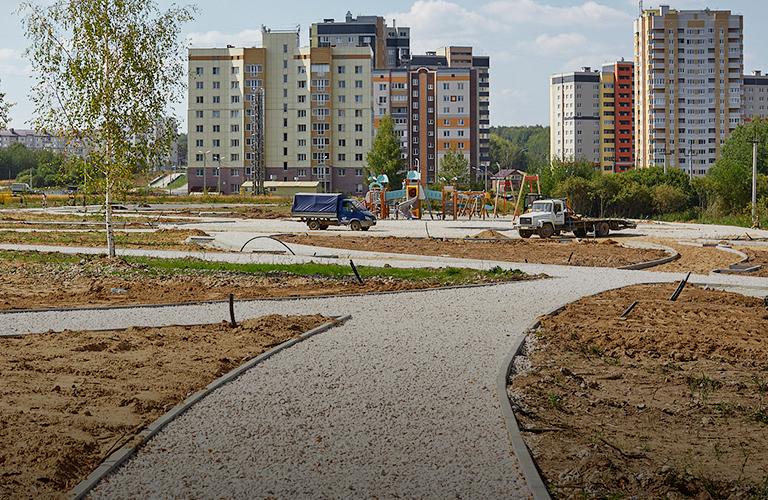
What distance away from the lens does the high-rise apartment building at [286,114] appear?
107875mm

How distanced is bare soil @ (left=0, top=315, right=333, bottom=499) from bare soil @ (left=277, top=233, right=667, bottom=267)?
13077 mm

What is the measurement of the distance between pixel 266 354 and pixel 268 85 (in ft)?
337

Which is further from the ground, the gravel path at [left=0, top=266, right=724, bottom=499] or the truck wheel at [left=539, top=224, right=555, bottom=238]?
the truck wheel at [left=539, top=224, right=555, bottom=238]

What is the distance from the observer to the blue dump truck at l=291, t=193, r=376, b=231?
41.3 meters

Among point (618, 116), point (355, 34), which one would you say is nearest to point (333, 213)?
point (355, 34)

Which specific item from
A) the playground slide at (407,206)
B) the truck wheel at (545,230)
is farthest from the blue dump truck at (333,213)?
the playground slide at (407,206)

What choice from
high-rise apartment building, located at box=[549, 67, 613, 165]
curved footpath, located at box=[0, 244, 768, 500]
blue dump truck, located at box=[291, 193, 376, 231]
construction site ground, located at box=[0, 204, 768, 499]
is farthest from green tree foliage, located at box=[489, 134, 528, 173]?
curved footpath, located at box=[0, 244, 768, 500]

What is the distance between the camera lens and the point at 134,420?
6770mm

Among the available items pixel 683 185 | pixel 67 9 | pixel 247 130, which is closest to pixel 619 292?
pixel 67 9

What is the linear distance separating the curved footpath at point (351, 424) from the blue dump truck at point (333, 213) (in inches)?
1144

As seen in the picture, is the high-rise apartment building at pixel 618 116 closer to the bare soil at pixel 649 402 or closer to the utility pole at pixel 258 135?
the utility pole at pixel 258 135

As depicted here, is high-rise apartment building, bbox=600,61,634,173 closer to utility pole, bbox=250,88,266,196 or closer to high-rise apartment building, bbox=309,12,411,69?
high-rise apartment building, bbox=309,12,411,69

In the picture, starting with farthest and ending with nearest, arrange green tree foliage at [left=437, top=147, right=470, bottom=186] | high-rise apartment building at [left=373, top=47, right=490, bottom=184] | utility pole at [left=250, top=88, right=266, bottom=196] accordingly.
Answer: high-rise apartment building at [left=373, top=47, right=490, bottom=184], utility pole at [left=250, top=88, right=266, bottom=196], green tree foliage at [left=437, top=147, right=470, bottom=186]

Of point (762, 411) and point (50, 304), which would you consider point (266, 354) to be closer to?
point (762, 411)
